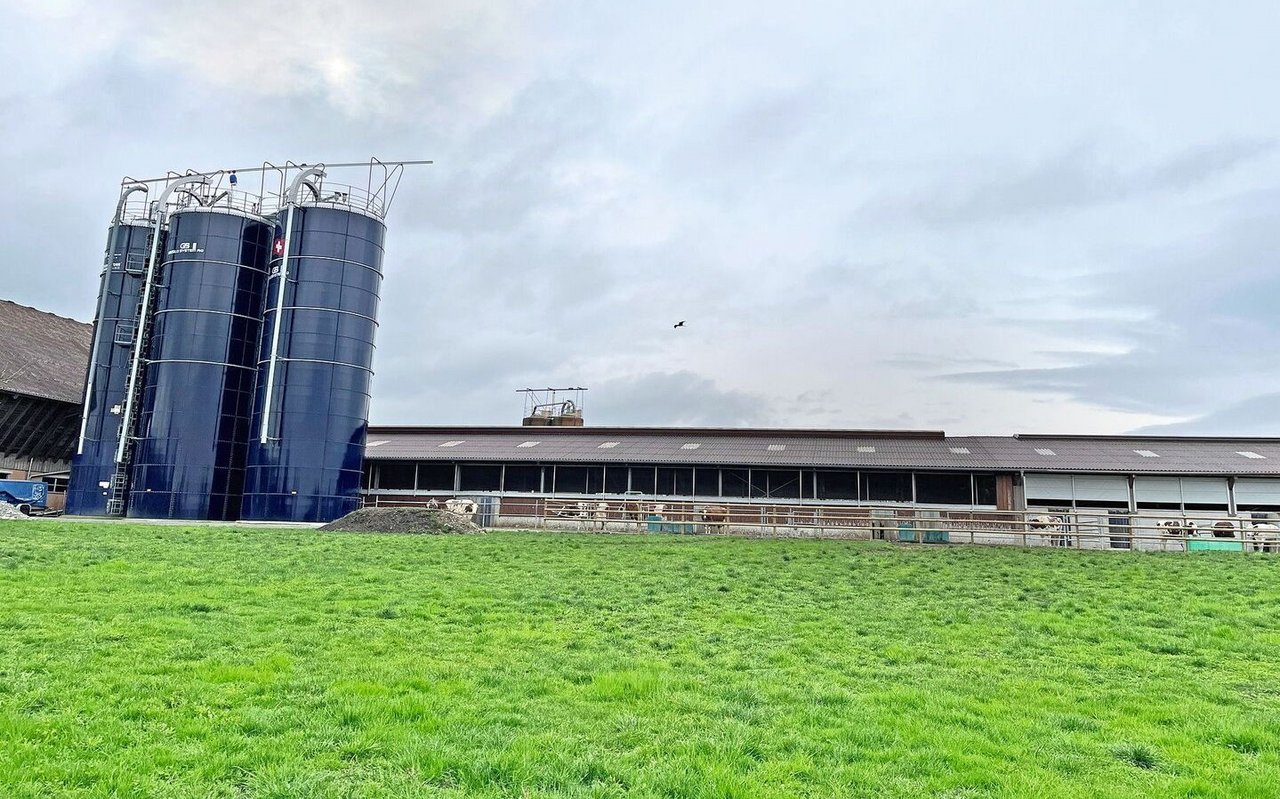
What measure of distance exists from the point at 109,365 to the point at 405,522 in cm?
1993

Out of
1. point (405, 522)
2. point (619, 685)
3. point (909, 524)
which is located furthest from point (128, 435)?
point (619, 685)

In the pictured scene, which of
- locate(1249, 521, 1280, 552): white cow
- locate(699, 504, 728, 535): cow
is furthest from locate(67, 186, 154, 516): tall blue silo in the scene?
locate(1249, 521, 1280, 552): white cow

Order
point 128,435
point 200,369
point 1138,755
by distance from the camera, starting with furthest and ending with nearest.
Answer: point 128,435
point 200,369
point 1138,755

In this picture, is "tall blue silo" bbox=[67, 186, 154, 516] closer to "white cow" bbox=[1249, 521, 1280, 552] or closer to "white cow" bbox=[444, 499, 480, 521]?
"white cow" bbox=[444, 499, 480, 521]

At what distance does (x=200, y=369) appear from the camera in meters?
34.8

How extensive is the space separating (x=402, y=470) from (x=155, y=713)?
3611 cm

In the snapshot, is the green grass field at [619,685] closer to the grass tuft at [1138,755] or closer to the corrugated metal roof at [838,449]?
the grass tuft at [1138,755]

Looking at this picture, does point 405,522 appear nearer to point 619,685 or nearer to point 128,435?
point 128,435

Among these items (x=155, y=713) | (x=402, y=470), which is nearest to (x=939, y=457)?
(x=402, y=470)

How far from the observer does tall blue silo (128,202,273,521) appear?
34.1 m

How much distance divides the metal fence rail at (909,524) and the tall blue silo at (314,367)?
18.2 ft

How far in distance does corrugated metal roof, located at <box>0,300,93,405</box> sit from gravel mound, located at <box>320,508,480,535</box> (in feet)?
77.6

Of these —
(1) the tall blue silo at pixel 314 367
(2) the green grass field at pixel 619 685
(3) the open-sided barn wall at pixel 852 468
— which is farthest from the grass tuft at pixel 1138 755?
(1) the tall blue silo at pixel 314 367

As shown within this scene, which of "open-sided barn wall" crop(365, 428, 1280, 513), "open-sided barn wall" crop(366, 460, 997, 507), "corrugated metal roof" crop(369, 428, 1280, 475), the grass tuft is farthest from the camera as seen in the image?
"open-sided barn wall" crop(366, 460, 997, 507)
